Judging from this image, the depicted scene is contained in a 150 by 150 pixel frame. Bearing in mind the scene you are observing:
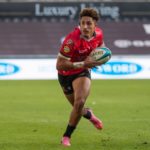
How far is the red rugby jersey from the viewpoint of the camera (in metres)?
6.27

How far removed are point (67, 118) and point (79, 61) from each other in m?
3.16

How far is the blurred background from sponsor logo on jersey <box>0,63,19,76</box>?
924 cm

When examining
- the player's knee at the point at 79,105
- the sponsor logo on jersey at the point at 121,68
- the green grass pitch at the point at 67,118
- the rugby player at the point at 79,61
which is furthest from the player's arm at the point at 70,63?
the sponsor logo on jersey at the point at 121,68

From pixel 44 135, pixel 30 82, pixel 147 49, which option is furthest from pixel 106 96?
pixel 147 49

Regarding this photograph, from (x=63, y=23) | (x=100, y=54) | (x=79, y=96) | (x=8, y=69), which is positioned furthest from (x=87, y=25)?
(x=63, y=23)

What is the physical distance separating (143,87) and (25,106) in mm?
6913

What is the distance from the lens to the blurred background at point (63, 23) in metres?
30.0

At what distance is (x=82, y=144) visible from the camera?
6.45 meters

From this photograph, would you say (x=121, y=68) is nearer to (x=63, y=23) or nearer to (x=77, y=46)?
(x=63, y=23)

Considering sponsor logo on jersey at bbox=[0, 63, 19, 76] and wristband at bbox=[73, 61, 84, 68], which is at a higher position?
wristband at bbox=[73, 61, 84, 68]

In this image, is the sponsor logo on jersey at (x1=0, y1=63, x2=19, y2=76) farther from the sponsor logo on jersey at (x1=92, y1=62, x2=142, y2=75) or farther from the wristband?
the wristband

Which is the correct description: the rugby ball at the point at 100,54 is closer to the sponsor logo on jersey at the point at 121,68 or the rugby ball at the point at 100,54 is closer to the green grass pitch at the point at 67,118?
the green grass pitch at the point at 67,118

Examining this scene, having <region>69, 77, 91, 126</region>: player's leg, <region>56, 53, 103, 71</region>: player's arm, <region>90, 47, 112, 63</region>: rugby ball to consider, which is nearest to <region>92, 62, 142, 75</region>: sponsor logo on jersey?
<region>69, 77, 91, 126</region>: player's leg

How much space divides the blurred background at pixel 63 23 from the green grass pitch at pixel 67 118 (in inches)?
493
